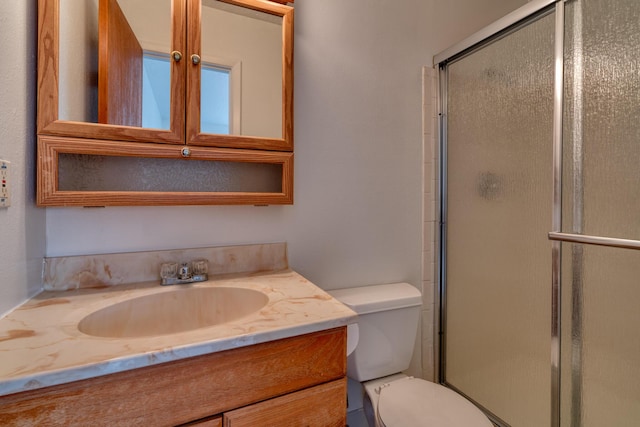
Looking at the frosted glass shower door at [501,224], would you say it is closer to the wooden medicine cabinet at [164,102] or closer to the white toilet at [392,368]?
the white toilet at [392,368]

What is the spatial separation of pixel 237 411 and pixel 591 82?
1405 mm

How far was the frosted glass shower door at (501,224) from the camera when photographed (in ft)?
3.76

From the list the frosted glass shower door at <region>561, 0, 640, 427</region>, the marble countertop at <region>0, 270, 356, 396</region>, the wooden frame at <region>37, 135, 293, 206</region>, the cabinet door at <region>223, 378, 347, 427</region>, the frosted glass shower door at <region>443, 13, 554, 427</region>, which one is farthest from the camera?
the frosted glass shower door at <region>443, 13, 554, 427</region>

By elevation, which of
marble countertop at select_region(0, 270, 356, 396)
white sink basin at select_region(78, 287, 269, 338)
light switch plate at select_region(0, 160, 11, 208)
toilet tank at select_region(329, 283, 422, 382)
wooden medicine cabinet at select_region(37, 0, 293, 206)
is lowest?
toilet tank at select_region(329, 283, 422, 382)

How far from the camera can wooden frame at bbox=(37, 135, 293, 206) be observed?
2.63 feet

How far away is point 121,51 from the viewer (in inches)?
36.7

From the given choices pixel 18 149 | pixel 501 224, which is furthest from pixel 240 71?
pixel 501 224

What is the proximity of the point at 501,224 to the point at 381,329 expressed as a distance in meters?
0.69

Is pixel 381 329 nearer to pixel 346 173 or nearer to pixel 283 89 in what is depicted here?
pixel 346 173

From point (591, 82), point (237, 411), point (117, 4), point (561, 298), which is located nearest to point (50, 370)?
point (237, 411)

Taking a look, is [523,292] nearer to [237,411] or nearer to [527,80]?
[527,80]

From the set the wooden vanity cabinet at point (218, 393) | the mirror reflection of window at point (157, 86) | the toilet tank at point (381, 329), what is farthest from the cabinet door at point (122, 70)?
the toilet tank at point (381, 329)

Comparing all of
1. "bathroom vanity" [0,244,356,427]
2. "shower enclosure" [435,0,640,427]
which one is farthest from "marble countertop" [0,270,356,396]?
"shower enclosure" [435,0,640,427]

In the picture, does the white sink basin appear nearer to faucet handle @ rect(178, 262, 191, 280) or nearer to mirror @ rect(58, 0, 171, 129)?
faucet handle @ rect(178, 262, 191, 280)
